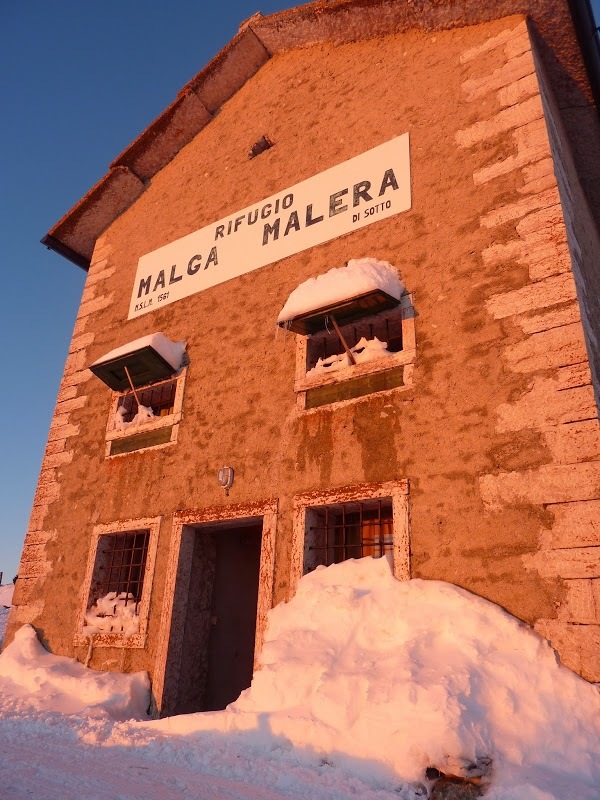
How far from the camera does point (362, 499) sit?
5.68 metres

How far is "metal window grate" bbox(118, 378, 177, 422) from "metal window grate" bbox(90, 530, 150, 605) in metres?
1.72

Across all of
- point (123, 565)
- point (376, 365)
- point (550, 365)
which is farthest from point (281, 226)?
point (123, 565)

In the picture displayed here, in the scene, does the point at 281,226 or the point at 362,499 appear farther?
the point at 281,226

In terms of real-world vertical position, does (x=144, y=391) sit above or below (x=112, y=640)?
above

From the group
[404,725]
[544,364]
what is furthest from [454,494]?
[404,725]

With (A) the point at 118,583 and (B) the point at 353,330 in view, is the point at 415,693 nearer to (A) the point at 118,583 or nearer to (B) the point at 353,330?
(B) the point at 353,330

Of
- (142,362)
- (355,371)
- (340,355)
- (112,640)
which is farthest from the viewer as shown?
(142,362)

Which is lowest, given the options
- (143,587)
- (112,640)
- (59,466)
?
(112,640)

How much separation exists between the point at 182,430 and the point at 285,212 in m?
3.20

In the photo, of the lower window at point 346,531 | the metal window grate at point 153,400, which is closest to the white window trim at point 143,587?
the metal window grate at point 153,400

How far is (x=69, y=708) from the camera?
6020mm

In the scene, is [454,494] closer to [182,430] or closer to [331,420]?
[331,420]

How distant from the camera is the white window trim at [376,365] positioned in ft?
19.3

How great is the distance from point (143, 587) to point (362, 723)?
3.69 metres
